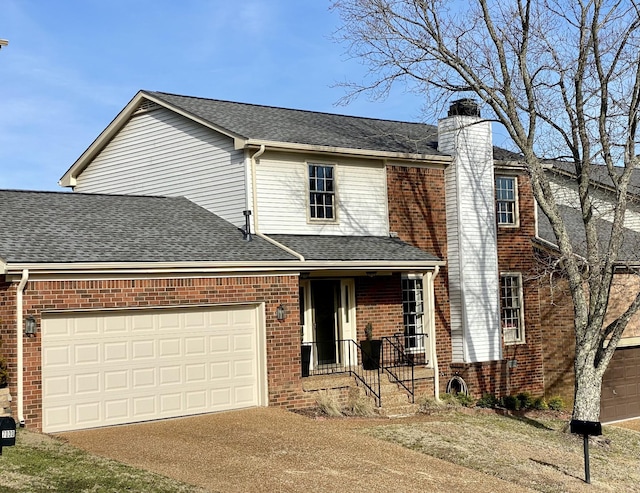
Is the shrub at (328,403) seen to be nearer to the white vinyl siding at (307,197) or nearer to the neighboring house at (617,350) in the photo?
the white vinyl siding at (307,197)

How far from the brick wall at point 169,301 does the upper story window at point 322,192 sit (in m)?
3.12

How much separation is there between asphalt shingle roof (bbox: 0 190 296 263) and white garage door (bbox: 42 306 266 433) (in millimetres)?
1025

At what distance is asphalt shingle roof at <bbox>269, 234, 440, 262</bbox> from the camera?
1848 cm

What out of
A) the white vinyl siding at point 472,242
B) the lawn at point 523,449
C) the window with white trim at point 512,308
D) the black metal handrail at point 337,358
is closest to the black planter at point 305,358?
the black metal handrail at point 337,358

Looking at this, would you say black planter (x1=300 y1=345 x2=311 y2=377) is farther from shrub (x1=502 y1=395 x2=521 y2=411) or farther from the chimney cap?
the chimney cap

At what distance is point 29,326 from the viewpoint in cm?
1401

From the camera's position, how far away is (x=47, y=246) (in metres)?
14.9

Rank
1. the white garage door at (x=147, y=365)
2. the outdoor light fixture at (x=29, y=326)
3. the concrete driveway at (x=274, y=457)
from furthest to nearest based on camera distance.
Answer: the white garage door at (x=147, y=365)
the outdoor light fixture at (x=29, y=326)
the concrete driveway at (x=274, y=457)

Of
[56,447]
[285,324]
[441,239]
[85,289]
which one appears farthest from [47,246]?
[441,239]

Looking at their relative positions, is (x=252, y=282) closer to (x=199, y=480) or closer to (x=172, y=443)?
(x=172, y=443)

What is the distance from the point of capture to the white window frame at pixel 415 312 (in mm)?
21438

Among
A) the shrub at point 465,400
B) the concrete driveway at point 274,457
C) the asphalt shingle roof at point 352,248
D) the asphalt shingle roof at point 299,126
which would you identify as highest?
the asphalt shingle roof at point 299,126

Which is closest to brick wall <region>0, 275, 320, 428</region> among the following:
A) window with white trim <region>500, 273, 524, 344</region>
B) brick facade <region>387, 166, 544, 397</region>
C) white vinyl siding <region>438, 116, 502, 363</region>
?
brick facade <region>387, 166, 544, 397</region>

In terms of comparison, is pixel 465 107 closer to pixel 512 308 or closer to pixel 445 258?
pixel 445 258
